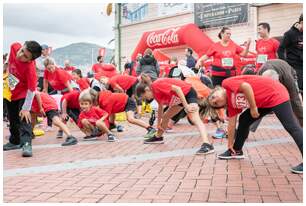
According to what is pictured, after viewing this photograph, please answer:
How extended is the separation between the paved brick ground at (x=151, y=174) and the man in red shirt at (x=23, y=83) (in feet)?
0.97

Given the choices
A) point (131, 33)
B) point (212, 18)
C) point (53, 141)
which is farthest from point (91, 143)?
point (131, 33)

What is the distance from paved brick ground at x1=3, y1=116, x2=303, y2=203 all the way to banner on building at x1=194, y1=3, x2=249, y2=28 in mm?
10738

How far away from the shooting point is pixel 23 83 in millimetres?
5590

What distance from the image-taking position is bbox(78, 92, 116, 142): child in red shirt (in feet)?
21.6

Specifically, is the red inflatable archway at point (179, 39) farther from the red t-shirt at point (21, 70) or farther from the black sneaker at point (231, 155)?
the black sneaker at point (231, 155)

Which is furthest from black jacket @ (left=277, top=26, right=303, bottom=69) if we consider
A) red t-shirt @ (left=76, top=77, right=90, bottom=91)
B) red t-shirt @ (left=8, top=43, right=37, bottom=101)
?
red t-shirt @ (left=76, top=77, right=90, bottom=91)

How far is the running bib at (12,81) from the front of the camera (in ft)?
18.0

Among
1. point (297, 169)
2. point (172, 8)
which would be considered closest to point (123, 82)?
point (297, 169)

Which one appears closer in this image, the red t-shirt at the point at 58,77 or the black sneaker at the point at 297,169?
the black sneaker at the point at 297,169

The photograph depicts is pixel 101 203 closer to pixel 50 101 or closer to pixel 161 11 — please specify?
pixel 50 101

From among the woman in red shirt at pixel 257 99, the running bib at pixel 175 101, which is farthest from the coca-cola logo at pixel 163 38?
the woman in red shirt at pixel 257 99

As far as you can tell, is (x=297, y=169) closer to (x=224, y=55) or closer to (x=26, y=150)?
(x=26, y=150)

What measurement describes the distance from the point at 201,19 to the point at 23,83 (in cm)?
1334

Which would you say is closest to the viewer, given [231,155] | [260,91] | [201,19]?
[260,91]
